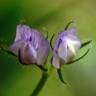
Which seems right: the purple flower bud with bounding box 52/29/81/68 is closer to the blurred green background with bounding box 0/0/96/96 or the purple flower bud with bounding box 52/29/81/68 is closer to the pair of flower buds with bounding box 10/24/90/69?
the pair of flower buds with bounding box 10/24/90/69

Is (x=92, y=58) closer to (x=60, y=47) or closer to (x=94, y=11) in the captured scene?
(x=94, y=11)

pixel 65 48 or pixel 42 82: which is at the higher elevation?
pixel 65 48

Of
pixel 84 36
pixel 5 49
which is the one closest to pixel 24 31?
pixel 5 49

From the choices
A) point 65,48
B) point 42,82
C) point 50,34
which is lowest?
point 50,34

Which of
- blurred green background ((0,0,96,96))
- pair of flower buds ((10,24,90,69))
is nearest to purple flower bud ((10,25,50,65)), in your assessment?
pair of flower buds ((10,24,90,69))

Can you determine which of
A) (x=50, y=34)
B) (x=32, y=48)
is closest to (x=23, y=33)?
(x=32, y=48)

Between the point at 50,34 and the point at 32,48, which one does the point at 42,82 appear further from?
the point at 50,34
